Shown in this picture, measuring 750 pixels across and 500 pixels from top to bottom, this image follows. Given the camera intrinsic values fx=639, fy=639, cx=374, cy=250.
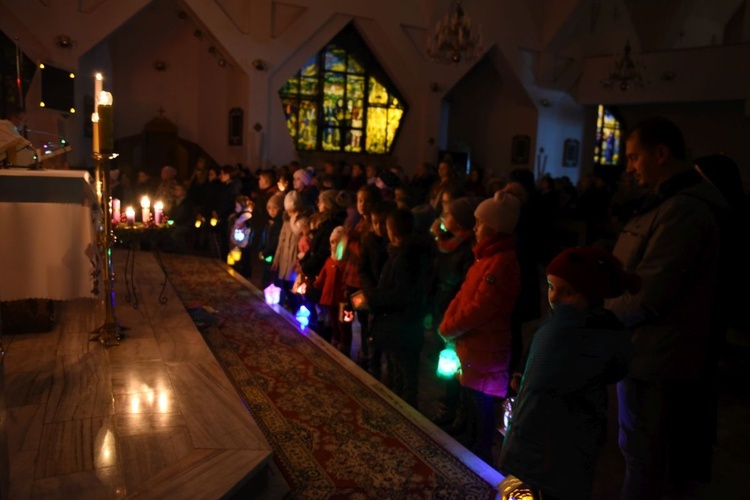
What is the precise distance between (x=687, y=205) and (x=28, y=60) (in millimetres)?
13171

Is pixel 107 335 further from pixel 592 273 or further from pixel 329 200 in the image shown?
pixel 592 273

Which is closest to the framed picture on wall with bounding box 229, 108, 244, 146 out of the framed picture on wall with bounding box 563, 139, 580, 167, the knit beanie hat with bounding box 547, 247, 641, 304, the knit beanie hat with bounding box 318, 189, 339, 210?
the framed picture on wall with bounding box 563, 139, 580, 167

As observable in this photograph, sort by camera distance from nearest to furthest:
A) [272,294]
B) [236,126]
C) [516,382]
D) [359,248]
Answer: [516,382]
[359,248]
[272,294]
[236,126]

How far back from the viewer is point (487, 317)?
133 inches

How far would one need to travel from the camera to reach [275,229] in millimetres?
6680

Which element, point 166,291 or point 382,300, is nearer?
point 382,300

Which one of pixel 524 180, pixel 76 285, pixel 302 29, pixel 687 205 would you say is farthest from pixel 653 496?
pixel 302 29

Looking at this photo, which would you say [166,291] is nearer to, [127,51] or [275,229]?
[275,229]

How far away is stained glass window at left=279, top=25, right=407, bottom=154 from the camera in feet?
57.6

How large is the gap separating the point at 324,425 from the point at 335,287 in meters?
1.86

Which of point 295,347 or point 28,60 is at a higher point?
point 28,60

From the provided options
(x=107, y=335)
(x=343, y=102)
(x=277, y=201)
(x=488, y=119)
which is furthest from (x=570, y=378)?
(x=488, y=119)

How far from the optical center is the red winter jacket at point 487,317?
3371 mm

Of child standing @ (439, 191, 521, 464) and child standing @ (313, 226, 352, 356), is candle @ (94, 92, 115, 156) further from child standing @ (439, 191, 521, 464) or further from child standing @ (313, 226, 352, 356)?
child standing @ (439, 191, 521, 464)
